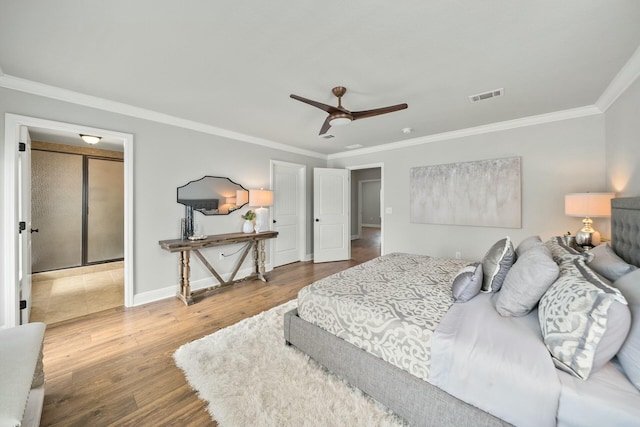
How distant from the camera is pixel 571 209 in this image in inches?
108

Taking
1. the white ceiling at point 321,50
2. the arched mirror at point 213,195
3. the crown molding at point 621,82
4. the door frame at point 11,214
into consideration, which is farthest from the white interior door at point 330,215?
the door frame at point 11,214

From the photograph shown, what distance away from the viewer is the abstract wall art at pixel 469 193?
3568mm

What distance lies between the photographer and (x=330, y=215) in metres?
5.36

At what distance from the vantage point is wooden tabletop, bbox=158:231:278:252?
3062mm

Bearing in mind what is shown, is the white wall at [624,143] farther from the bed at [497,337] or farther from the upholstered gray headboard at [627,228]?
the bed at [497,337]

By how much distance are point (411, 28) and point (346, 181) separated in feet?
12.6

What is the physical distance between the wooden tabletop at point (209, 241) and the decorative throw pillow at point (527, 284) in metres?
3.13

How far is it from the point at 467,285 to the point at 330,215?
12.4 ft

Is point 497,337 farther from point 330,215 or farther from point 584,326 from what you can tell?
point 330,215

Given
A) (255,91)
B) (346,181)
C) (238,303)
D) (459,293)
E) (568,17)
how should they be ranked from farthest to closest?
(346,181), (238,303), (255,91), (459,293), (568,17)

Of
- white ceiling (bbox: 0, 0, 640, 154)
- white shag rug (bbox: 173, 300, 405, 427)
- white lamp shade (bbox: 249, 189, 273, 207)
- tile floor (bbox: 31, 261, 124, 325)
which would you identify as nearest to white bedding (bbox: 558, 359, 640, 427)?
white shag rug (bbox: 173, 300, 405, 427)

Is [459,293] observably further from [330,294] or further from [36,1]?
[36,1]

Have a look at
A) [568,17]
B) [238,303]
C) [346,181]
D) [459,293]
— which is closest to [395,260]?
[459,293]

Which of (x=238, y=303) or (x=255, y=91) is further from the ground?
(x=255, y=91)
